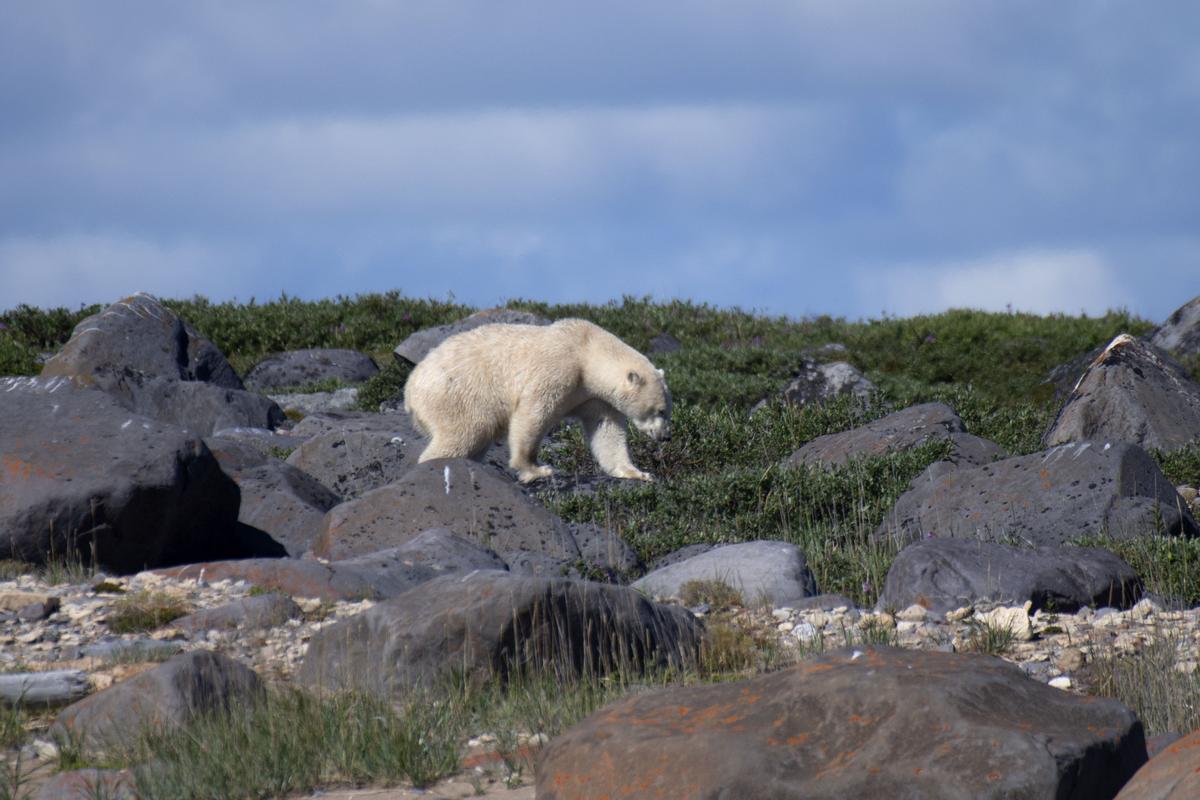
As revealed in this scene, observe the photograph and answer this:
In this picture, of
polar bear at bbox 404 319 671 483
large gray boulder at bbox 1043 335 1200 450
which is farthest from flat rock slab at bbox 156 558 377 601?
large gray boulder at bbox 1043 335 1200 450

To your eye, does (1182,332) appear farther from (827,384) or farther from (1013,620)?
(1013,620)

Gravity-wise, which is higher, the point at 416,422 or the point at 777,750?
the point at 416,422

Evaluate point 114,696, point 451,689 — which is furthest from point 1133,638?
point 114,696

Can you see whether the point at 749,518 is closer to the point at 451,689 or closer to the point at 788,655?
the point at 788,655

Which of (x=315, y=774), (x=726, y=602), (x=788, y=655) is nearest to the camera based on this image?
(x=315, y=774)

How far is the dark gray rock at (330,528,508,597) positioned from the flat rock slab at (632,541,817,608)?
118cm

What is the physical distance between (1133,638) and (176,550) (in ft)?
22.2

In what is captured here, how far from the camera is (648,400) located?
13.0 meters

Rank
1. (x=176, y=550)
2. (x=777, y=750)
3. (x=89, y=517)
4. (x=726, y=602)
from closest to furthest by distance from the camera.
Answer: (x=777, y=750)
(x=726, y=602)
(x=89, y=517)
(x=176, y=550)

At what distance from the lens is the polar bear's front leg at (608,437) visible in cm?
1350

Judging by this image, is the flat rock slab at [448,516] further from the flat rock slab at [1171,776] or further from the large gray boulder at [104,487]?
the flat rock slab at [1171,776]

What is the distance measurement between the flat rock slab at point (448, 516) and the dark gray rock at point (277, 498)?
0.69 meters

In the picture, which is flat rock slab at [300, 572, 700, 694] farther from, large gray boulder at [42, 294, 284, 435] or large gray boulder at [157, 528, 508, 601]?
large gray boulder at [42, 294, 284, 435]

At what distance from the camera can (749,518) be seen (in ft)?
38.4
